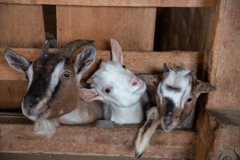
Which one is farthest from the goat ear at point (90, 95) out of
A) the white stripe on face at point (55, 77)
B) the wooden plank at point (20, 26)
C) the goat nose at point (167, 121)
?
the wooden plank at point (20, 26)

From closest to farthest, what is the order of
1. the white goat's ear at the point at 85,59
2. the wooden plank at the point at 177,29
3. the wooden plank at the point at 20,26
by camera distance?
the white goat's ear at the point at 85,59 → the wooden plank at the point at 20,26 → the wooden plank at the point at 177,29

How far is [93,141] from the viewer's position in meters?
Answer: 2.16

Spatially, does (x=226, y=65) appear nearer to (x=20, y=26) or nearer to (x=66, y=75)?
(x=66, y=75)

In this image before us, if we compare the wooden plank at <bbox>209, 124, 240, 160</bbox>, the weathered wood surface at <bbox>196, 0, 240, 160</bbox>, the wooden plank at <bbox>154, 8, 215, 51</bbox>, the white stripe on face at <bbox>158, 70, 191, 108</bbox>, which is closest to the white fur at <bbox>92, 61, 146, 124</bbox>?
the white stripe on face at <bbox>158, 70, 191, 108</bbox>

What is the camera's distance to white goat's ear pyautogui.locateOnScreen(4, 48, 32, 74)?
210cm

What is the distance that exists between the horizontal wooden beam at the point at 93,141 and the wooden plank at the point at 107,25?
3.12ft

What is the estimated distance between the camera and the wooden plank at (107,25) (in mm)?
2430

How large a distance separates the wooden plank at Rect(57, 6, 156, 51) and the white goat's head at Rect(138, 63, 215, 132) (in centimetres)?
62

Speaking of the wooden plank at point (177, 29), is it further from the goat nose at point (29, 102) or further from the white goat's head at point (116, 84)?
the goat nose at point (29, 102)

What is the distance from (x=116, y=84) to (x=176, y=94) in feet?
1.90

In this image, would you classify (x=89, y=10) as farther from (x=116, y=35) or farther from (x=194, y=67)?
(x=194, y=67)

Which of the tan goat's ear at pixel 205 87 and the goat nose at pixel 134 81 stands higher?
the tan goat's ear at pixel 205 87

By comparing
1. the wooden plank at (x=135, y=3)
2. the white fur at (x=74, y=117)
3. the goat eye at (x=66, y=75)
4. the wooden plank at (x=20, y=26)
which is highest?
the wooden plank at (x=135, y=3)

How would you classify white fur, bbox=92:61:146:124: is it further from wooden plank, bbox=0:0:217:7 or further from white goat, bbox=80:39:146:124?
wooden plank, bbox=0:0:217:7
